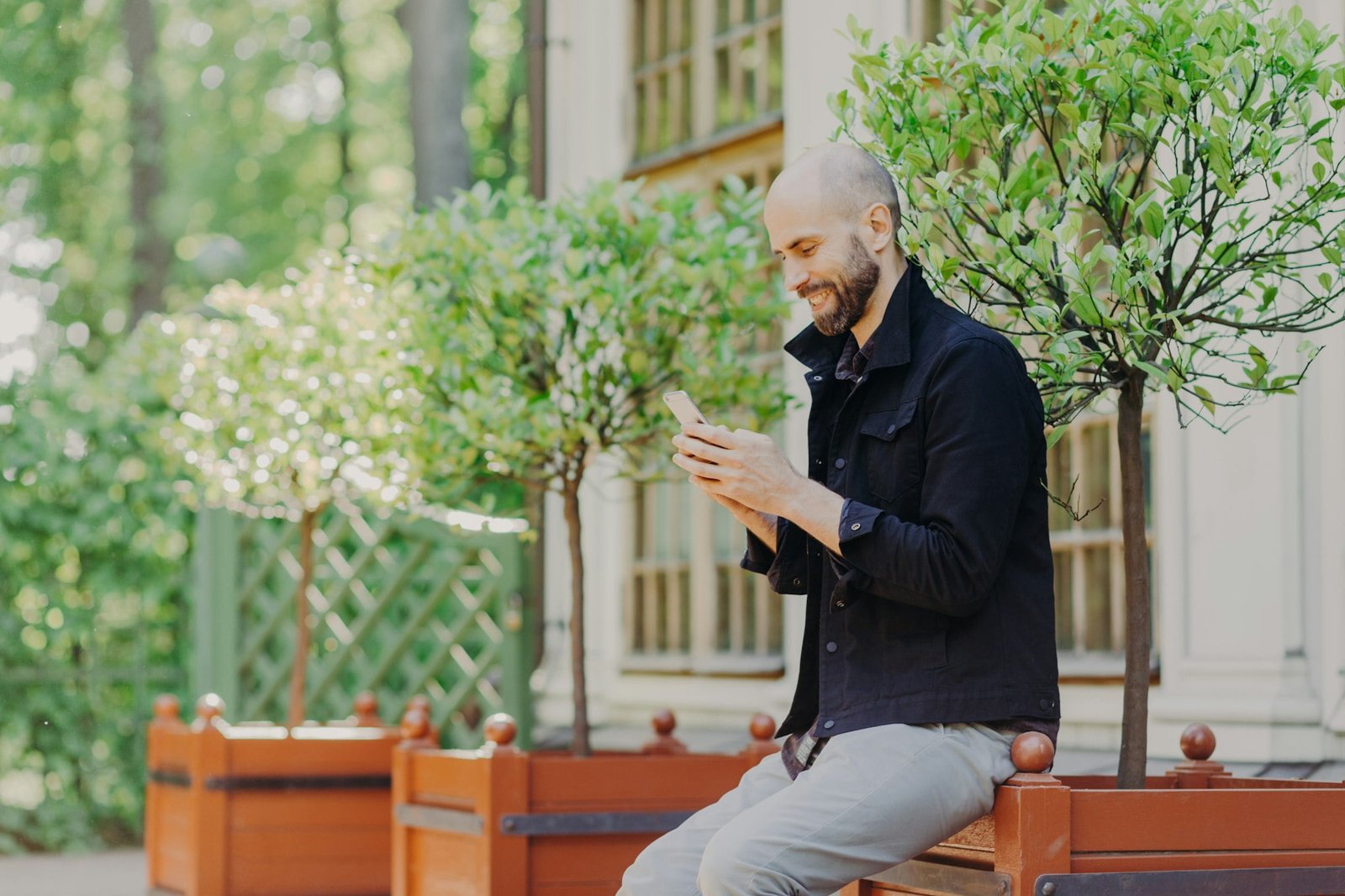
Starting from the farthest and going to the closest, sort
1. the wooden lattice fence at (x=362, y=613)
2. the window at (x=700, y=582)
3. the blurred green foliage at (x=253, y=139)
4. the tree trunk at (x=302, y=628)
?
the blurred green foliage at (x=253, y=139), the wooden lattice fence at (x=362, y=613), the window at (x=700, y=582), the tree trunk at (x=302, y=628)

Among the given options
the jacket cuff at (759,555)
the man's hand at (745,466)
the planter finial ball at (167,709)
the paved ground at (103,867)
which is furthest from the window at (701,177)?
the man's hand at (745,466)

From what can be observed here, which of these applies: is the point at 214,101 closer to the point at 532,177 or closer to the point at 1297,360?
the point at 532,177

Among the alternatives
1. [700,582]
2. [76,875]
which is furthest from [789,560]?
[76,875]

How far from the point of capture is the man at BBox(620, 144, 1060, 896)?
2.53 metres

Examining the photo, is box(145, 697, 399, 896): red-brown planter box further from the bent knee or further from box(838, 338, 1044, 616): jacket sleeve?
box(838, 338, 1044, 616): jacket sleeve

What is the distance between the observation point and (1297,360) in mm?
4410

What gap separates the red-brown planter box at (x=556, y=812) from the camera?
167 inches

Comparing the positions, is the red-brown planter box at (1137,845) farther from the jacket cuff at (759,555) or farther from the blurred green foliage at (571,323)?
the blurred green foliage at (571,323)

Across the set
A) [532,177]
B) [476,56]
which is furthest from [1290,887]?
[476,56]

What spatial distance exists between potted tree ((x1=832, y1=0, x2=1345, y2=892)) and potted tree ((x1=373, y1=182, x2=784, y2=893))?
1302 mm

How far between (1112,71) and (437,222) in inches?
87.3

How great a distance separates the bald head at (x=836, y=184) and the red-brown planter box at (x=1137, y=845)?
0.86m

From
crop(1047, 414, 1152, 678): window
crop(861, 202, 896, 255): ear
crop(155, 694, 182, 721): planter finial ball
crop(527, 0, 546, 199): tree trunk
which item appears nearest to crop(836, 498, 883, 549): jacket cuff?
crop(861, 202, 896, 255): ear

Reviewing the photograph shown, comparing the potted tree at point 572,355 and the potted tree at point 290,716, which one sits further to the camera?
the potted tree at point 290,716
